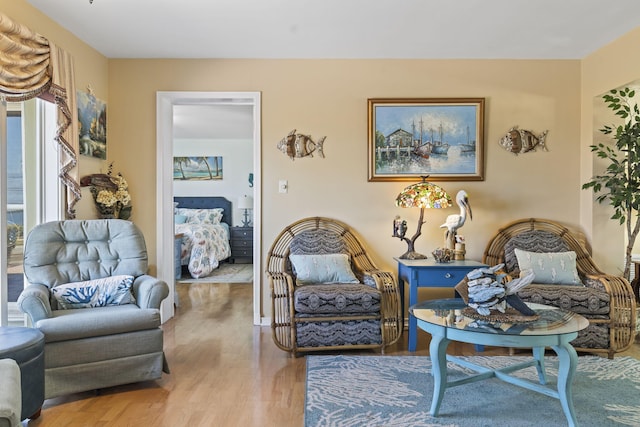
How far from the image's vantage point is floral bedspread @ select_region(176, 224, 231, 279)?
22.4 ft

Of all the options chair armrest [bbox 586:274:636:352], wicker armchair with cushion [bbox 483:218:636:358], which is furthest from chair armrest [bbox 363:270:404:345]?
chair armrest [bbox 586:274:636:352]

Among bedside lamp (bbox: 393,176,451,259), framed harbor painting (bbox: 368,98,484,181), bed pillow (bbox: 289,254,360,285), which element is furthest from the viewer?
framed harbor painting (bbox: 368,98,484,181)

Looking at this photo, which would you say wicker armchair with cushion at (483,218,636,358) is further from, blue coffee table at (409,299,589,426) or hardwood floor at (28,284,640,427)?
blue coffee table at (409,299,589,426)

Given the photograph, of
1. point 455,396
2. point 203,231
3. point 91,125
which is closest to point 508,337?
point 455,396

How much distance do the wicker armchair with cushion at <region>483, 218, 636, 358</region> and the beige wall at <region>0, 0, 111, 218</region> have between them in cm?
363

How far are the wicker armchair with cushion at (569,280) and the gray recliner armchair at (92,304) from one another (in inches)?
106

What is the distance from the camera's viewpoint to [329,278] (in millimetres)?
3660

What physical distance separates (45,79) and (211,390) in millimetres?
2318

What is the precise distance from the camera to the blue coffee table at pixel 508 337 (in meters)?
2.20

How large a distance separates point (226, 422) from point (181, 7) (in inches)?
106

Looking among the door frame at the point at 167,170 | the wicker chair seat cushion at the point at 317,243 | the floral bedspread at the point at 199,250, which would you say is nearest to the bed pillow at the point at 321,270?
the wicker chair seat cushion at the point at 317,243

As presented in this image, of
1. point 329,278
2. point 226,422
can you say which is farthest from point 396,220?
point 226,422

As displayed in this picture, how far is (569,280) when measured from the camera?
3600 mm

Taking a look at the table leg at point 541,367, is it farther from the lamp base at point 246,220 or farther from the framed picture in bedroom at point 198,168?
the framed picture in bedroom at point 198,168
